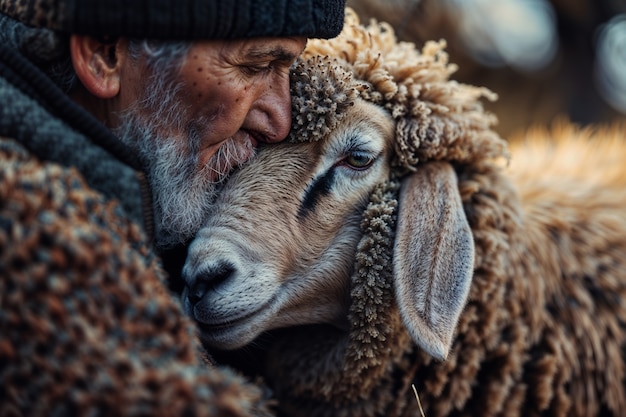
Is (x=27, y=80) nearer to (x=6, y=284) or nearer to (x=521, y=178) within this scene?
(x=6, y=284)

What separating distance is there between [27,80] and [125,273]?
708 millimetres

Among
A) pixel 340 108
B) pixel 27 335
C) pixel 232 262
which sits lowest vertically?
pixel 27 335

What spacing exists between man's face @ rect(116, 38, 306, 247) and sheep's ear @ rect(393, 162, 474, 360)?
1.76 ft

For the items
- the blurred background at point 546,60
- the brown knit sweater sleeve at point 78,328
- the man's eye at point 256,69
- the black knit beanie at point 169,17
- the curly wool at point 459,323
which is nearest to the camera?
the brown knit sweater sleeve at point 78,328

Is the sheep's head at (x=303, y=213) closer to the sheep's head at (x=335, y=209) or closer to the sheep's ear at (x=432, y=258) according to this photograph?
the sheep's head at (x=335, y=209)

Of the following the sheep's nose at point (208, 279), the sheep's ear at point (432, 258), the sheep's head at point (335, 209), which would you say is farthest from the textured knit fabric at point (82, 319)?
the sheep's ear at point (432, 258)

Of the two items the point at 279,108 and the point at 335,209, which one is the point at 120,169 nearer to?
the point at 279,108

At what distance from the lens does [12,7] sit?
7.47 feet

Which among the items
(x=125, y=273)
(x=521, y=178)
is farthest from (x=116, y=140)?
(x=521, y=178)

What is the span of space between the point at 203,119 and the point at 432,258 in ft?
2.94

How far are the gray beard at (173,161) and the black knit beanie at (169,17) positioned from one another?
0.77 feet

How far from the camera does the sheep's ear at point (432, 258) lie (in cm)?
236

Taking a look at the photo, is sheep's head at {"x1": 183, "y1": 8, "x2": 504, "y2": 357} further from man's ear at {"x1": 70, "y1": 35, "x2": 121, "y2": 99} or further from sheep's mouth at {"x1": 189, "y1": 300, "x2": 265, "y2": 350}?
man's ear at {"x1": 70, "y1": 35, "x2": 121, "y2": 99}

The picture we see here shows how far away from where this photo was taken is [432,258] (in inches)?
96.7
